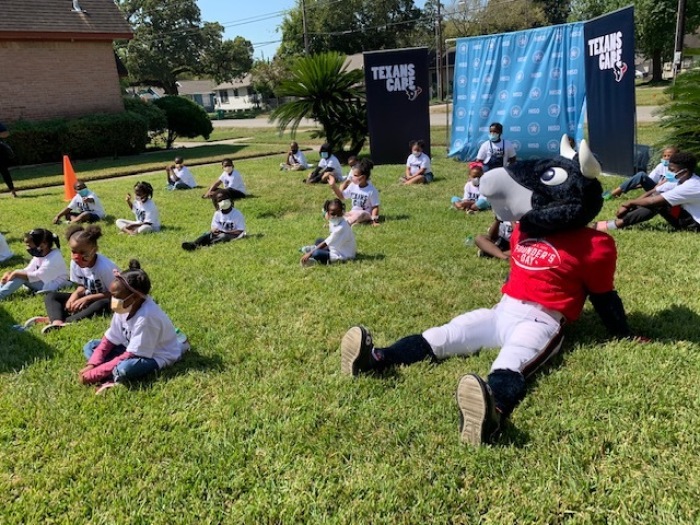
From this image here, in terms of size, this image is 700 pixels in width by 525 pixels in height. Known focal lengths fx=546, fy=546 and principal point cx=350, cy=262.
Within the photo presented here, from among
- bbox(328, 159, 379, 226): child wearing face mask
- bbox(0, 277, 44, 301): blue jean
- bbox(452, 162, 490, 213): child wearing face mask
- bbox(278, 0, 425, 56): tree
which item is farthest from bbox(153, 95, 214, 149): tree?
bbox(278, 0, 425, 56): tree

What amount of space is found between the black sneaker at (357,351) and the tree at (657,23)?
150 ft

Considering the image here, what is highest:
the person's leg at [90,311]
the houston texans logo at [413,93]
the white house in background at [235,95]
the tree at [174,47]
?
the tree at [174,47]

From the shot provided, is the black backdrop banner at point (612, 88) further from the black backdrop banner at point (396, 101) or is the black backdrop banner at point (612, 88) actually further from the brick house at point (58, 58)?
the brick house at point (58, 58)

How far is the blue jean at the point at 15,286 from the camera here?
5980 mm

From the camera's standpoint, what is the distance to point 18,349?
182 inches

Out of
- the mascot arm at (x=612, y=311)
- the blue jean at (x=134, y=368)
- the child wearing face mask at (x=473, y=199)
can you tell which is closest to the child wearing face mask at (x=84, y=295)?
the blue jean at (x=134, y=368)

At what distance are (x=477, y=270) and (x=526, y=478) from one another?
137 inches

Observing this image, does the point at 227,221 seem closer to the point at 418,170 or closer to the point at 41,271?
the point at 41,271

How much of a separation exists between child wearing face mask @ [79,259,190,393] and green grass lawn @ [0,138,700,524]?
13cm

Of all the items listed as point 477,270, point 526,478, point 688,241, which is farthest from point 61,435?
point 688,241

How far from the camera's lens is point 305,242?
Answer: 7.68 meters

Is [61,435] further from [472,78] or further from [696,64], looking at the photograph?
[472,78]

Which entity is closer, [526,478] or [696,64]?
[526,478]

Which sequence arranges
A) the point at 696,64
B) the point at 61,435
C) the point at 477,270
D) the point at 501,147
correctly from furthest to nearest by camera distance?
the point at 501,147 → the point at 696,64 → the point at 477,270 → the point at 61,435
